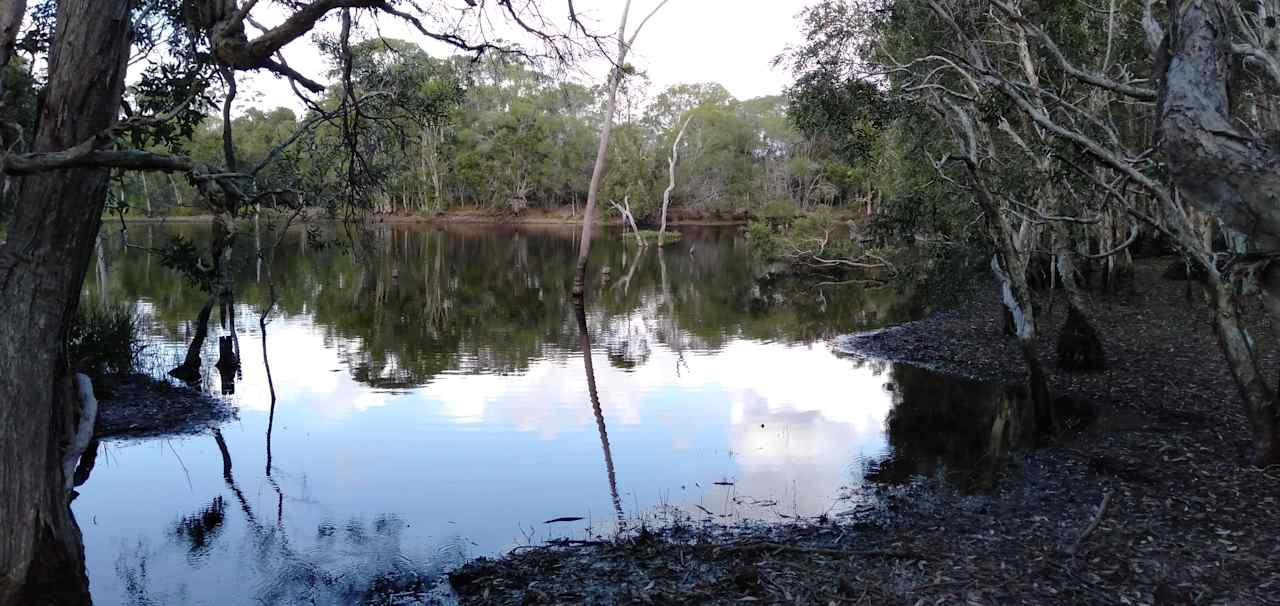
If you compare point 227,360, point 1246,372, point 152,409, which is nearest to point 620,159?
point 227,360

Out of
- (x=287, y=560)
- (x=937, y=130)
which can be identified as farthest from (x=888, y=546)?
(x=937, y=130)

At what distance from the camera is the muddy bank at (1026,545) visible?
5676 millimetres

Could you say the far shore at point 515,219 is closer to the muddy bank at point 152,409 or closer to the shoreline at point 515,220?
the shoreline at point 515,220

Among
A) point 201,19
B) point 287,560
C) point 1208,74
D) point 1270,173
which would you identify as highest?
point 201,19

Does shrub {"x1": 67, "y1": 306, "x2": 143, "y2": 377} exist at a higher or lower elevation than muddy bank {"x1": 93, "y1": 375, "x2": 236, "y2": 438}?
higher

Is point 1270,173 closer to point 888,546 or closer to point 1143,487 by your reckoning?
point 888,546

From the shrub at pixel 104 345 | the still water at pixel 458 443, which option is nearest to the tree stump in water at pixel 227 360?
the still water at pixel 458 443

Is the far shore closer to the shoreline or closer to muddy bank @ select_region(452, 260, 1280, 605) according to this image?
the shoreline

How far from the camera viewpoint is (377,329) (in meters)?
22.0

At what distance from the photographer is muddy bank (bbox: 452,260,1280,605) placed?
5.68m

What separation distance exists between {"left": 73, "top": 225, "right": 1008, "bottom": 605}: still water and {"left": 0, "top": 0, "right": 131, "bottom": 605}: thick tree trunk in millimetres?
2173

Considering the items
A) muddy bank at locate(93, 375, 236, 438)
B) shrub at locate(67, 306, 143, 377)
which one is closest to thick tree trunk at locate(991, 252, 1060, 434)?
muddy bank at locate(93, 375, 236, 438)

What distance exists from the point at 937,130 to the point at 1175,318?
19.9ft

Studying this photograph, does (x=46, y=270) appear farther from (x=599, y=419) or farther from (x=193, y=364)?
(x=193, y=364)
